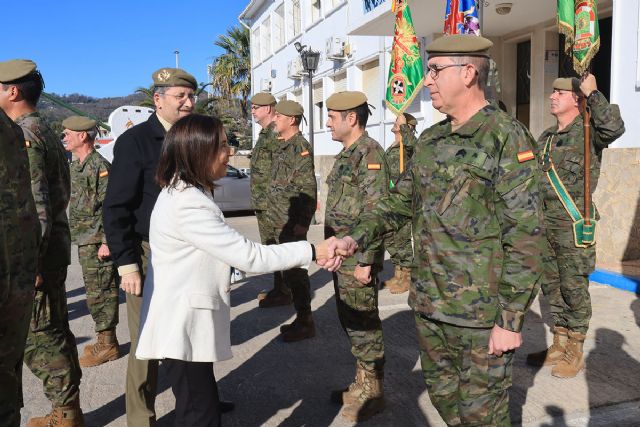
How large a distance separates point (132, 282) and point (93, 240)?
79.0 inches

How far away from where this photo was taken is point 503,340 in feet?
6.73

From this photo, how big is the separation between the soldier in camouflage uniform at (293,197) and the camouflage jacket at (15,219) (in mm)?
3189

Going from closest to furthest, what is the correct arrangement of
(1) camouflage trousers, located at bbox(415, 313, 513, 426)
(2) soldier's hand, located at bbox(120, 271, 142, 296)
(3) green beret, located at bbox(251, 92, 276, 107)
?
(1) camouflage trousers, located at bbox(415, 313, 513, 426), (2) soldier's hand, located at bbox(120, 271, 142, 296), (3) green beret, located at bbox(251, 92, 276, 107)

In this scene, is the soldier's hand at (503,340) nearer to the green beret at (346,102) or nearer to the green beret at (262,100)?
the green beret at (346,102)

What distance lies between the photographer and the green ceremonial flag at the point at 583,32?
13.8 ft

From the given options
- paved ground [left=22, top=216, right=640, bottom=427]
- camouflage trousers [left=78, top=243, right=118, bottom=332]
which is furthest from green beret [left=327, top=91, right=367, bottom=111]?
camouflage trousers [left=78, top=243, right=118, bottom=332]

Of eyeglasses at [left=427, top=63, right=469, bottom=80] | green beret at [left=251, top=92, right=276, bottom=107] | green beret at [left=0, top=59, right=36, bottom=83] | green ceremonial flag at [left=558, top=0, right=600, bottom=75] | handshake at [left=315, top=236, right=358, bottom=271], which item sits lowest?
handshake at [left=315, top=236, right=358, bottom=271]

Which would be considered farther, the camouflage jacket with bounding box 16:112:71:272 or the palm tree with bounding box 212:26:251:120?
the palm tree with bounding box 212:26:251:120

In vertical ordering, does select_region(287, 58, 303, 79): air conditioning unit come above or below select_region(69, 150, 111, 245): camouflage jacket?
above

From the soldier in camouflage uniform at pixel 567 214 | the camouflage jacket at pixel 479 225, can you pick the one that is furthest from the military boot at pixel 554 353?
the camouflage jacket at pixel 479 225

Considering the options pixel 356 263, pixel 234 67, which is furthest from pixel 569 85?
pixel 234 67

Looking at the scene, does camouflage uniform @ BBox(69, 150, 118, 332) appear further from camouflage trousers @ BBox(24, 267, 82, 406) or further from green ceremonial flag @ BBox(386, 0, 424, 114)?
green ceremonial flag @ BBox(386, 0, 424, 114)

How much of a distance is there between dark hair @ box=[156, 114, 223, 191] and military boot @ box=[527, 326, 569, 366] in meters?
3.03

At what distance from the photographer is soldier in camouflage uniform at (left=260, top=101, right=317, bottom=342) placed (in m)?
4.88
